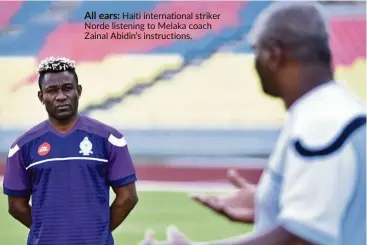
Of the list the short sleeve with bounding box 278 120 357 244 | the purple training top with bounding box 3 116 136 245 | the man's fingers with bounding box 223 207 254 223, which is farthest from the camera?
the purple training top with bounding box 3 116 136 245

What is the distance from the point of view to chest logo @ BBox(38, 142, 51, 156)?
8.19 feet

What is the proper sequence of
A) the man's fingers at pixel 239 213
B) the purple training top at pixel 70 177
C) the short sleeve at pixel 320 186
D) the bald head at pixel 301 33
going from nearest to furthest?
1. the short sleeve at pixel 320 186
2. the bald head at pixel 301 33
3. the man's fingers at pixel 239 213
4. the purple training top at pixel 70 177

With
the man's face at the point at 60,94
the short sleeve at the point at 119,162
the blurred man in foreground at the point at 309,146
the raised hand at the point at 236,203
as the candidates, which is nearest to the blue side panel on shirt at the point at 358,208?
the blurred man in foreground at the point at 309,146

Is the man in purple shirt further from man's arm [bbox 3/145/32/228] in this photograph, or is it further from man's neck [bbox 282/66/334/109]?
man's neck [bbox 282/66/334/109]

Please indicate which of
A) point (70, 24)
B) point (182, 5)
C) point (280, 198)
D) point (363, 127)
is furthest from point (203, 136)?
point (363, 127)

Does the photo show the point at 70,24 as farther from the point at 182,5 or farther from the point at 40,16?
the point at 182,5

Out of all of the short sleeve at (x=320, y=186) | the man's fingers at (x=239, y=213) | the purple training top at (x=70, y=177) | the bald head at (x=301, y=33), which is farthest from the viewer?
the purple training top at (x=70, y=177)

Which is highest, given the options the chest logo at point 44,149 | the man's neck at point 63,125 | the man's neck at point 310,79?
the man's neck at point 310,79

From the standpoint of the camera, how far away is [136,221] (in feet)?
8.46

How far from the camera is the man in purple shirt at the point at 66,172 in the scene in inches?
98.0

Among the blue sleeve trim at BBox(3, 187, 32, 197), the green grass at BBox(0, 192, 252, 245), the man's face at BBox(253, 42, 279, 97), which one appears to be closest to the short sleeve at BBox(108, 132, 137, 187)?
the green grass at BBox(0, 192, 252, 245)

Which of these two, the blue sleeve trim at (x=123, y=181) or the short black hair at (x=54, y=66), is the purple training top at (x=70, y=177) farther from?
the short black hair at (x=54, y=66)

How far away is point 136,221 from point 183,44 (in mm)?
775

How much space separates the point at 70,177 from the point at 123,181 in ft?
0.73
